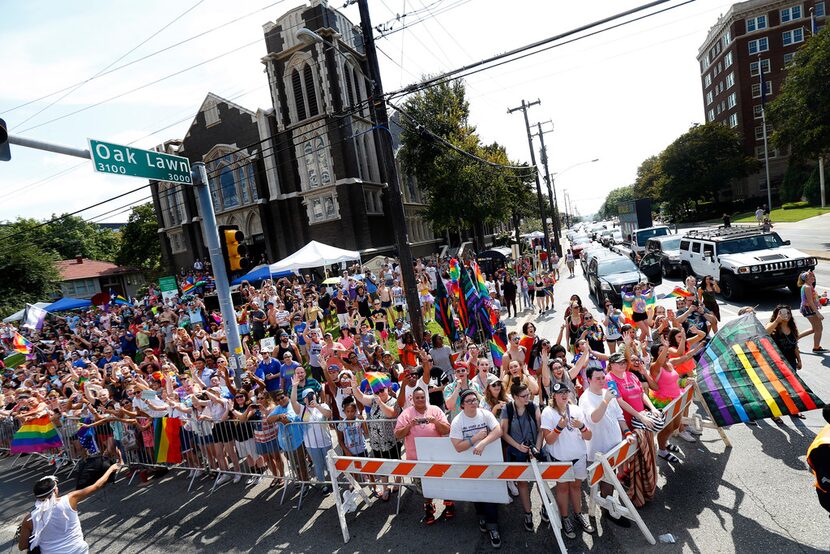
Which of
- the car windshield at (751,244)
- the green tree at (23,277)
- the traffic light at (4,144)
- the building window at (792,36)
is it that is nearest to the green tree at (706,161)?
the building window at (792,36)

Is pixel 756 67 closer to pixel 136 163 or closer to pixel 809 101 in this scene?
pixel 809 101

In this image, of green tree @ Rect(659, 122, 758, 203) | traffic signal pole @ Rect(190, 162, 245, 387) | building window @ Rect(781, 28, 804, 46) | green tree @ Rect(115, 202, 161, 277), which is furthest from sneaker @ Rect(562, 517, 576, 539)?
building window @ Rect(781, 28, 804, 46)

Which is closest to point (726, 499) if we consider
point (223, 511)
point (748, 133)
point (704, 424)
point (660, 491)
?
point (660, 491)

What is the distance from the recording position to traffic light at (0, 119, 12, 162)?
5.15m

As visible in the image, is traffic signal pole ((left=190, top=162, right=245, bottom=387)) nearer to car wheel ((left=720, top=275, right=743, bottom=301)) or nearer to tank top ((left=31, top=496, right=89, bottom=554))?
tank top ((left=31, top=496, right=89, bottom=554))

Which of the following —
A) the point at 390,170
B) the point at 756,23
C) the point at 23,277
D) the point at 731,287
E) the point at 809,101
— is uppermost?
the point at 756,23

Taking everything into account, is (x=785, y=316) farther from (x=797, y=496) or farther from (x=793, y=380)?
(x=797, y=496)

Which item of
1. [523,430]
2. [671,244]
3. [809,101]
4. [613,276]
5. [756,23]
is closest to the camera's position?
[523,430]

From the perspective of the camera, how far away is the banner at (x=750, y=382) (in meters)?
4.85

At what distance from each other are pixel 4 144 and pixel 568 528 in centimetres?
774

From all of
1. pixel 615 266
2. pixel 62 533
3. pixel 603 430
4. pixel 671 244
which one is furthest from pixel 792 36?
pixel 62 533

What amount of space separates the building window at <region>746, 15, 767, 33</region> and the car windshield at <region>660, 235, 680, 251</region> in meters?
57.4

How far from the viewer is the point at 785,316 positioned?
6461 millimetres

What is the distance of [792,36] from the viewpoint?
183 ft
